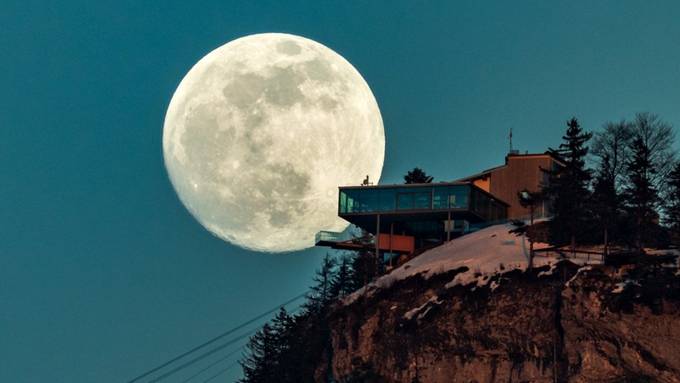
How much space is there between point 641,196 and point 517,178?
2301 cm

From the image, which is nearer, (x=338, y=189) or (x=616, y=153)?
(x=616, y=153)

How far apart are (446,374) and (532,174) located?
2572 cm

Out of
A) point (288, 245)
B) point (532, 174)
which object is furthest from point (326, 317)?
point (532, 174)

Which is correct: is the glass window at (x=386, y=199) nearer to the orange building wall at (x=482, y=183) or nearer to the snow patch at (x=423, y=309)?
the orange building wall at (x=482, y=183)

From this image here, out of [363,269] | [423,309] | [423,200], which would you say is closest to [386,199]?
[423,200]

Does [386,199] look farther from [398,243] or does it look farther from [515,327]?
[515,327]

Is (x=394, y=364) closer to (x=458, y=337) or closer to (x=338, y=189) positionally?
(x=458, y=337)

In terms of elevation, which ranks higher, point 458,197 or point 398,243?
point 458,197

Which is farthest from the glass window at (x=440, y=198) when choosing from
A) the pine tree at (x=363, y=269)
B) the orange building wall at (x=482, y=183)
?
the orange building wall at (x=482, y=183)

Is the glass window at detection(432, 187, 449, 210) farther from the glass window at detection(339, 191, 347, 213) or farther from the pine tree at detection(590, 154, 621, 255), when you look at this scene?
the pine tree at detection(590, 154, 621, 255)

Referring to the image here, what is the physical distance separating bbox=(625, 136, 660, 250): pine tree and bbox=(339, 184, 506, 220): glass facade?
54.7 ft

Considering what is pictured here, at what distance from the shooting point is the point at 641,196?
101m

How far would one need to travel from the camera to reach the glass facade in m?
117

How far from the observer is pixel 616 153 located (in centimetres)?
10731
